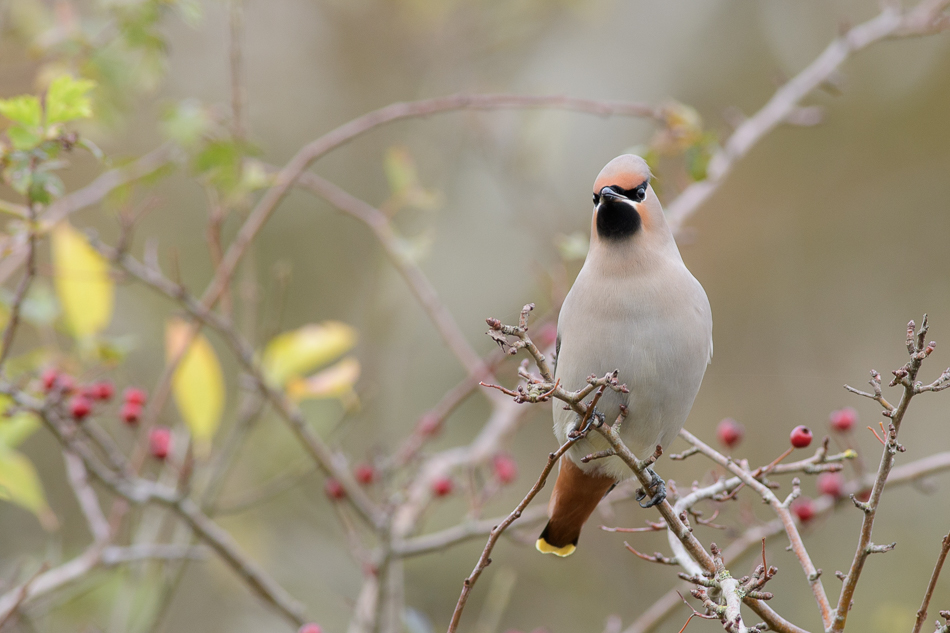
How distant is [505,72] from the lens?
7.59 meters

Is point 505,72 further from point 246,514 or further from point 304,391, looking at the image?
point 304,391

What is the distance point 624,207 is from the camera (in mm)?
2889

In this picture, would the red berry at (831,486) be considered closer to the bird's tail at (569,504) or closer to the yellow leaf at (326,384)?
the bird's tail at (569,504)

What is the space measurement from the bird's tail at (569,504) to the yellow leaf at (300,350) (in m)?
1.16

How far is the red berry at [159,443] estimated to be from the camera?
335cm

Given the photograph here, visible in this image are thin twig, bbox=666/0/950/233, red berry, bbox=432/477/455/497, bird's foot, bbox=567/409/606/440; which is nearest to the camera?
bird's foot, bbox=567/409/606/440

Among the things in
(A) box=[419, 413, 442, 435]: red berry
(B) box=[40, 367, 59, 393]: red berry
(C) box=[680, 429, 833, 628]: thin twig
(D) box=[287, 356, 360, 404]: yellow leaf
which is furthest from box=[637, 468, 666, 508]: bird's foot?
→ (B) box=[40, 367, 59, 393]: red berry

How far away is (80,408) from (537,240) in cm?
304

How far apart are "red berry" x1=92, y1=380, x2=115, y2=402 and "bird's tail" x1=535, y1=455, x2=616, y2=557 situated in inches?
60.4

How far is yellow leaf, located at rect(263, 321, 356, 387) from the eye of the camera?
3758 millimetres

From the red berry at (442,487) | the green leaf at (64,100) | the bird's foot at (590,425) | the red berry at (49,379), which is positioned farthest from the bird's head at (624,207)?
the red berry at (49,379)

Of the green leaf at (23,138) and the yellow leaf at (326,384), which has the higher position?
the yellow leaf at (326,384)

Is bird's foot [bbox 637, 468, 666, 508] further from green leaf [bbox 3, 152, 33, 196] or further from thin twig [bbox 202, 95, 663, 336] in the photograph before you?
green leaf [bbox 3, 152, 33, 196]

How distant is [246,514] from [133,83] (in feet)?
10.5
